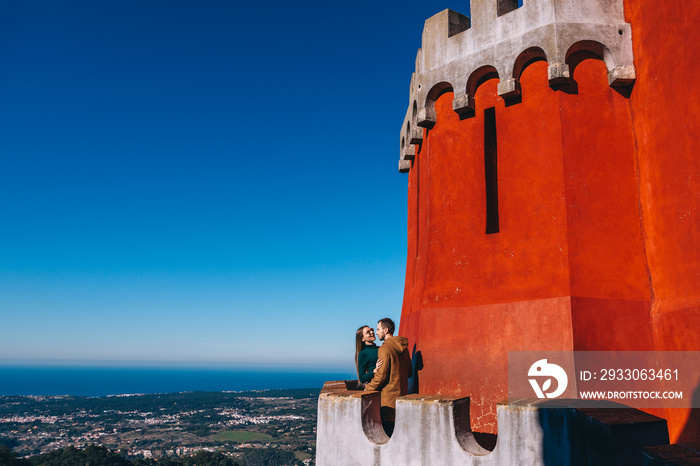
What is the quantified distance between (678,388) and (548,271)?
1516 millimetres

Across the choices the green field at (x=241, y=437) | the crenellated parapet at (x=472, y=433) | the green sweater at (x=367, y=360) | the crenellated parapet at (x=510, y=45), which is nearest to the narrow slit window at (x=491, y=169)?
the crenellated parapet at (x=510, y=45)

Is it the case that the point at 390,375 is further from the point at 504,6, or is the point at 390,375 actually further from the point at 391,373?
the point at 504,6

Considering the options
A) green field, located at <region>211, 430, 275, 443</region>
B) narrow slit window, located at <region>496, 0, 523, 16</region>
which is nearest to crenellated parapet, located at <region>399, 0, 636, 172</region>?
narrow slit window, located at <region>496, 0, 523, 16</region>

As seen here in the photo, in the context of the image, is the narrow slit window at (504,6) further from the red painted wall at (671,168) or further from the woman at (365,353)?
the woman at (365,353)

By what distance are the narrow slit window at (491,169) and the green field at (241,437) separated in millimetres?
78355

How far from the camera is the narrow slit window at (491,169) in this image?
5.90m

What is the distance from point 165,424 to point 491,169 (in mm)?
103386

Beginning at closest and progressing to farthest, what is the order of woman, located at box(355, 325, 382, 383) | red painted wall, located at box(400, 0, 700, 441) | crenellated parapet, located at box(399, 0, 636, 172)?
1. red painted wall, located at box(400, 0, 700, 441)
2. crenellated parapet, located at box(399, 0, 636, 172)
3. woman, located at box(355, 325, 382, 383)

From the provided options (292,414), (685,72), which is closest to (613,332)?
(685,72)

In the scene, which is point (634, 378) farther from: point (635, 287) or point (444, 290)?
point (444, 290)

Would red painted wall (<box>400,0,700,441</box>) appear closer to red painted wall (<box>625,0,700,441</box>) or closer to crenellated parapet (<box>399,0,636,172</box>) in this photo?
red painted wall (<box>625,0,700,441</box>)

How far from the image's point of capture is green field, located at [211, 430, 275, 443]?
77312mm

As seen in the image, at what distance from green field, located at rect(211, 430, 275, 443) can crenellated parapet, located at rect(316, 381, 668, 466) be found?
78.0 m

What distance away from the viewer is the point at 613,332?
4914 millimetres
